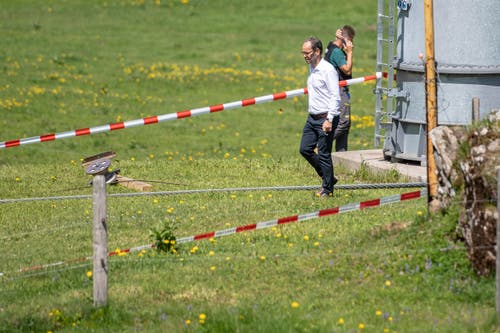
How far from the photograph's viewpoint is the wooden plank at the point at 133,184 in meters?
13.6

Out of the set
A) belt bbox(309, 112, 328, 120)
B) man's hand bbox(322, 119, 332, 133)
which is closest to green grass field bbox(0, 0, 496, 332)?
man's hand bbox(322, 119, 332, 133)

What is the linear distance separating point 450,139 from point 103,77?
20.8 m

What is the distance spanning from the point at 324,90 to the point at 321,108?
218mm

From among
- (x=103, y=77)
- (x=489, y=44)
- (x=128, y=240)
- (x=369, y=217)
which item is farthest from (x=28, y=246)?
(x=103, y=77)

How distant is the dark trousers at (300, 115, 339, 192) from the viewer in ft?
39.3

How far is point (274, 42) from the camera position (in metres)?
34.6

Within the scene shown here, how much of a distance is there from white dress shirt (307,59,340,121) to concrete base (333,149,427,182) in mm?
1883

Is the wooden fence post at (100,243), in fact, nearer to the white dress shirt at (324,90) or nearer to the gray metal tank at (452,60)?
the white dress shirt at (324,90)

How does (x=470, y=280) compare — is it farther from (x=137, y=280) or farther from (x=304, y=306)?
(x=137, y=280)

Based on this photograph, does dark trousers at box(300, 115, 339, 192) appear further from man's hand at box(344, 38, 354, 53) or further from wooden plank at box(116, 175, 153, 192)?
man's hand at box(344, 38, 354, 53)

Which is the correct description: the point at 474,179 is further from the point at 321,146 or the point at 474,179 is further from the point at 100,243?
the point at 321,146

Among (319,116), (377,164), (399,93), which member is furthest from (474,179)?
(377,164)

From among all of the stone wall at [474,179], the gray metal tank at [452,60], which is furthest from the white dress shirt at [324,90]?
the stone wall at [474,179]

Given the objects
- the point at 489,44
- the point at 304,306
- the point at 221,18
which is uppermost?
the point at 221,18
